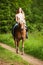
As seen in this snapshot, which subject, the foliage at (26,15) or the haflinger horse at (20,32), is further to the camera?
the foliage at (26,15)

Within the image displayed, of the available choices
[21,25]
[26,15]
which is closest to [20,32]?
[21,25]

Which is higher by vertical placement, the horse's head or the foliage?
the horse's head

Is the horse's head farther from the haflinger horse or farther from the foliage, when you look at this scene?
the foliage

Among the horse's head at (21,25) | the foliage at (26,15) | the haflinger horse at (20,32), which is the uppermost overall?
the horse's head at (21,25)

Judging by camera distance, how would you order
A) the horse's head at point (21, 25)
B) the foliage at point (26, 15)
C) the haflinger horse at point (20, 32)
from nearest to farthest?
1. the horse's head at point (21, 25)
2. the haflinger horse at point (20, 32)
3. the foliage at point (26, 15)

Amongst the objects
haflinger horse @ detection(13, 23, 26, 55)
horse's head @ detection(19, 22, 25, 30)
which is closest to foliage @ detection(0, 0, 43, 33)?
haflinger horse @ detection(13, 23, 26, 55)

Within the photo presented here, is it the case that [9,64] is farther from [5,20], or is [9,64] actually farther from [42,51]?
[5,20]

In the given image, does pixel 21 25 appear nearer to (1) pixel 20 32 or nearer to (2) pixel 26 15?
(1) pixel 20 32

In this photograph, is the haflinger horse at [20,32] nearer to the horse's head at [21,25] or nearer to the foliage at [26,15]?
the horse's head at [21,25]

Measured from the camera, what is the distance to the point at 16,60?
15.1m

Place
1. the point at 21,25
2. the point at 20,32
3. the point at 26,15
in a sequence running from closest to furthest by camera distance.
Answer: the point at 21,25
the point at 20,32
the point at 26,15

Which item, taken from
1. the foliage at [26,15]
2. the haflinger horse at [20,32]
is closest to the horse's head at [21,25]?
the haflinger horse at [20,32]

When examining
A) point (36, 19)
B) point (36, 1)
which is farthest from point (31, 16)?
point (36, 1)

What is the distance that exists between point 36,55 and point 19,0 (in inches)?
189
